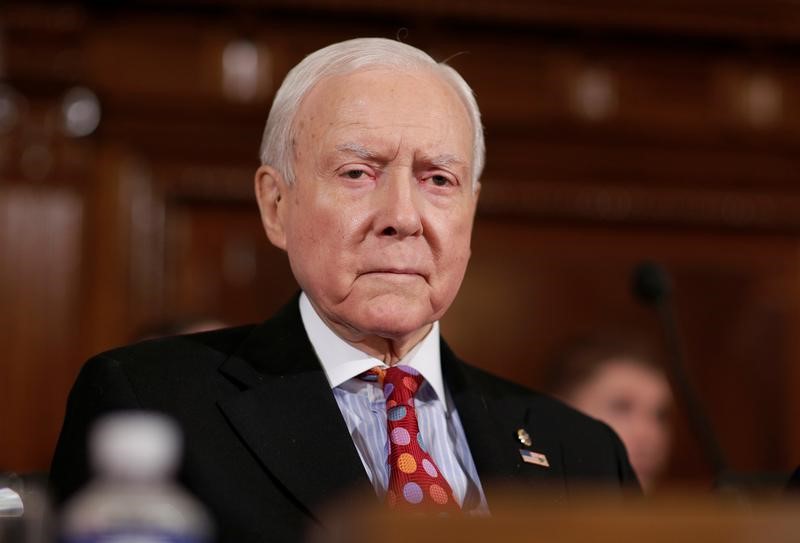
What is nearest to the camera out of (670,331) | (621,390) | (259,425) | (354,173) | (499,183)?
(259,425)

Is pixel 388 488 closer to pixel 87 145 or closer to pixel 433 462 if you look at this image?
pixel 433 462

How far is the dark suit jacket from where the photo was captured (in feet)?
6.48

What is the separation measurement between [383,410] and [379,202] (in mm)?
331

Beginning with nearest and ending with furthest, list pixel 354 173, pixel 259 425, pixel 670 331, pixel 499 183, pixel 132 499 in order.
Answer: pixel 132 499
pixel 259 425
pixel 354 173
pixel 670 331
pixel 499 183

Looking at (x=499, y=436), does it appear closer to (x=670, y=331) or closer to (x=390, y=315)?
(x=390, y=315)

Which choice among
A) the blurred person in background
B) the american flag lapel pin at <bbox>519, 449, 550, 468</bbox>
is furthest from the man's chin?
the blurred person in background

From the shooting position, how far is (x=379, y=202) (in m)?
2.18

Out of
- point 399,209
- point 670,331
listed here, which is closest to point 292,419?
point 399,209

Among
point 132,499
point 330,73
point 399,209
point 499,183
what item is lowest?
point 132,499

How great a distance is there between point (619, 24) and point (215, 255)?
68.6 inches

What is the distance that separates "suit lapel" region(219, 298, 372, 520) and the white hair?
0.98 feet

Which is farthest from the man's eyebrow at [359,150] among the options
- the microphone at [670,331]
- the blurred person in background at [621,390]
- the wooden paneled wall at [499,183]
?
the wooden paneled wall at [499,183]

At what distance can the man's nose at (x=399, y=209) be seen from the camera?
2152 mm

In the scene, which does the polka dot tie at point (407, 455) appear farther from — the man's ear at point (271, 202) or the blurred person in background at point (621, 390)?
the blurred person in background at point (621, 390)
